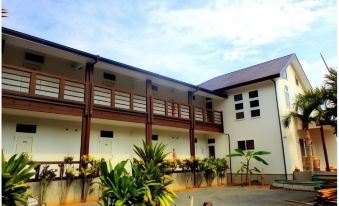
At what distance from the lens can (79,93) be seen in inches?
567

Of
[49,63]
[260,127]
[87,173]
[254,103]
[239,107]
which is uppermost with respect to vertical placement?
[49,63]

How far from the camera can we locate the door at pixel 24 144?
12250 mm

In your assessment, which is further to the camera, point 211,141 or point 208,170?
point 211,141

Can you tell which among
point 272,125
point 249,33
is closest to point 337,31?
point 249,33

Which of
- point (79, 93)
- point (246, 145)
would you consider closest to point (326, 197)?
point (246, 145)

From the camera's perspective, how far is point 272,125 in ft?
60.1

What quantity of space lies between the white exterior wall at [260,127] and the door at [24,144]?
13.3 m

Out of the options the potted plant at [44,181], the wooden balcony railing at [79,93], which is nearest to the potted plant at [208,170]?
the wooden balcony railing at [79,93]

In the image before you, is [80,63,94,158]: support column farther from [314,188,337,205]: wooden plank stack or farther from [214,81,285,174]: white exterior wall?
[214,81,285,174]: white exterior wall

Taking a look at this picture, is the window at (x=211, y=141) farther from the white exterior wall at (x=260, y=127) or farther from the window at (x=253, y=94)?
the window at (x=253, y=94)

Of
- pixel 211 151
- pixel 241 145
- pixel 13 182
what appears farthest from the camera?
pixel 211 151

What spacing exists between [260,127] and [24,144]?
14432mm

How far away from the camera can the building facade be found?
12.1m

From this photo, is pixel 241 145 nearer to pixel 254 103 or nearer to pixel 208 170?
pixel 254 103
